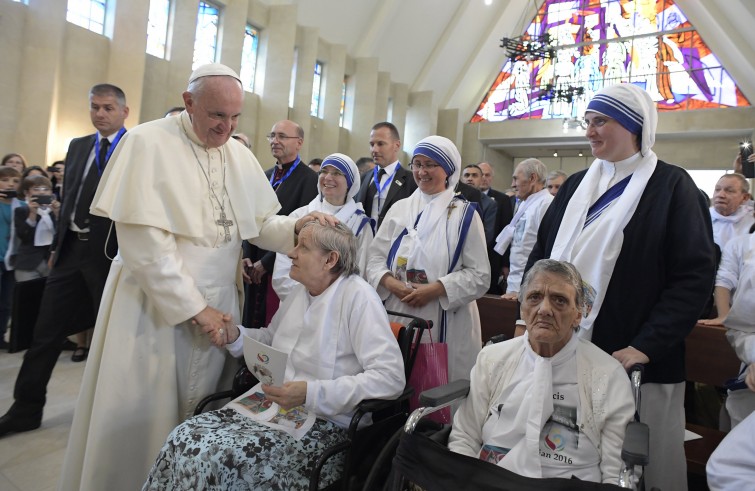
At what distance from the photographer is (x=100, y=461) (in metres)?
2.44

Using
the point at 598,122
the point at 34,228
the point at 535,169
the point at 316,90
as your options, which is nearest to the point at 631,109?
the point at 598,122

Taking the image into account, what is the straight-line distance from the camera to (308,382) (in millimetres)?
2318

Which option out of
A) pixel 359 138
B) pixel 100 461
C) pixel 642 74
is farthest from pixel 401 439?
pixel 642 74

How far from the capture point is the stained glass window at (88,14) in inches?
385

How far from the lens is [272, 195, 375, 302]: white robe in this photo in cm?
406

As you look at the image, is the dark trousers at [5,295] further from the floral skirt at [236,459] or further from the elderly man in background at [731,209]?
the elderly man in background at [731,209]

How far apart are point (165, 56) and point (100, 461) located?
1058cm

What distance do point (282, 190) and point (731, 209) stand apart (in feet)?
13.9

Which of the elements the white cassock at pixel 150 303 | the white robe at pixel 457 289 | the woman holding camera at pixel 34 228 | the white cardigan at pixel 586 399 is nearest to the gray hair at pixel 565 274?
the white cardigan at pixel 586 399

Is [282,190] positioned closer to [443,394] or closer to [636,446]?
[443,394]

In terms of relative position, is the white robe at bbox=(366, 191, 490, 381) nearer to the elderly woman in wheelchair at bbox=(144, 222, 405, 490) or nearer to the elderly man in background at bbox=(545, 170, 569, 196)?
the elderly woman in wheelchair at bbox=(144, 222, 405, 490)

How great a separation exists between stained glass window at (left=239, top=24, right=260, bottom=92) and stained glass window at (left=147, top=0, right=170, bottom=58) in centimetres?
247

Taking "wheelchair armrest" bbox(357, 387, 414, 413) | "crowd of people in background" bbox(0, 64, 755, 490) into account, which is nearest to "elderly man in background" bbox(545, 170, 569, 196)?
"crowd of people in background" bbox(0, 64, 755, 490)

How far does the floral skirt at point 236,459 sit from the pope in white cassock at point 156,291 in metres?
0.36
